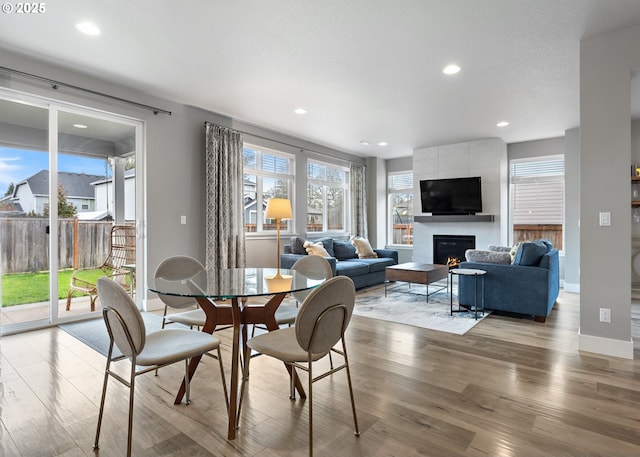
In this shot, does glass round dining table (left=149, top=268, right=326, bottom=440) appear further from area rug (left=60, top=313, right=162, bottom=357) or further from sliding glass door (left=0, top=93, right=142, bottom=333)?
sliding glass door (left=0, top=93, right=142, bottom=333)

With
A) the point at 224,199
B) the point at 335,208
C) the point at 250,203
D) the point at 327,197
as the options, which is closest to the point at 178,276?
the point at 224,199

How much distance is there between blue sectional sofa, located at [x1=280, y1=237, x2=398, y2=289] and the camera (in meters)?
5.63

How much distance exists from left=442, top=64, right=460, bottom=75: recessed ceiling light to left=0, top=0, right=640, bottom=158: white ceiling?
7cm

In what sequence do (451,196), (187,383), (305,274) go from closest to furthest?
(187,383) → (305,274) → (451,196)

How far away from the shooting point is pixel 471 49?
3287 mm

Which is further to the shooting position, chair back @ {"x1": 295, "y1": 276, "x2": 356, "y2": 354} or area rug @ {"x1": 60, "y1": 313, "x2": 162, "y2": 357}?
area rug @ {"x1": 60, "y1": 313, "x2": 162, "y2": 357}

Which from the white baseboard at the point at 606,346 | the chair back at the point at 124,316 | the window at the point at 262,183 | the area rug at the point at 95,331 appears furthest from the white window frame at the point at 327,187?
the chair back at the point at 124,316

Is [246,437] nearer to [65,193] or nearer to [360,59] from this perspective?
[360,59]

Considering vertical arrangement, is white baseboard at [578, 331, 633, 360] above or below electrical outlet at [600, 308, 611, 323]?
below

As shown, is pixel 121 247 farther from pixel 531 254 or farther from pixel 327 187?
pixel 531 254

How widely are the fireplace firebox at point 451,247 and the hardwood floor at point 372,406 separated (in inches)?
155

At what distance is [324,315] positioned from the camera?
5.45ft

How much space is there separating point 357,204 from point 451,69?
4.56 m

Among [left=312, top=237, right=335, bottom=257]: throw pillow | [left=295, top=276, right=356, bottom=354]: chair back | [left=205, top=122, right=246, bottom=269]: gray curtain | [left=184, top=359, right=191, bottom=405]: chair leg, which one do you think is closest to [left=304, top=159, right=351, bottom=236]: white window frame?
[left=312, top=237, right=335, bottom=257]: throw pillow
